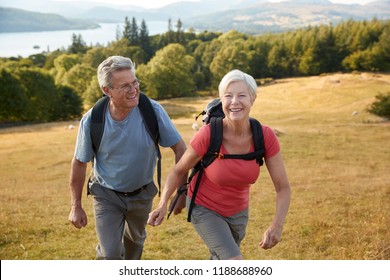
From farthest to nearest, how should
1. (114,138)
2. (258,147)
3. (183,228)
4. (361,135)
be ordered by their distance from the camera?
(361,135), (183,228), (114,138), (258,147)

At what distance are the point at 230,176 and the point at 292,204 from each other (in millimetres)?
8081

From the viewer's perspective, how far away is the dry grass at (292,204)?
7.51m

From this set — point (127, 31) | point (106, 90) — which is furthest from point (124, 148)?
point (127, 31)

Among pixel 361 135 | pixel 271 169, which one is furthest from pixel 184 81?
pixel 271 169

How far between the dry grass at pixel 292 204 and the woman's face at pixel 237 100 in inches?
145

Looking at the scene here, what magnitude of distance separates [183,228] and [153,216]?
4910mm

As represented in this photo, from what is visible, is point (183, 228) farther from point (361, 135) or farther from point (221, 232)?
point (361, 135)

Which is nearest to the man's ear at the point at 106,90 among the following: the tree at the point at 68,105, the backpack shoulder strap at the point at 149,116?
the backpack shoulder strap at the point at 149,116

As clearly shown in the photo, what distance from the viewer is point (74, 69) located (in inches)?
2852

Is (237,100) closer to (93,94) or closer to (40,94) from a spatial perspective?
(40,94)

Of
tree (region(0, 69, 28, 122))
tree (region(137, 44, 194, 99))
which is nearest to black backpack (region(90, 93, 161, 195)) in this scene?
tree (region(0, 69, 28, 122))

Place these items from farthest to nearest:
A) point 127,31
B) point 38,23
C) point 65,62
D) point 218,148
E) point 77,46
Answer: point 77,46 → point 127,31 → point 65,62 → point 38,23 → point 218,148

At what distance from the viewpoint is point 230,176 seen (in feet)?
13.8
